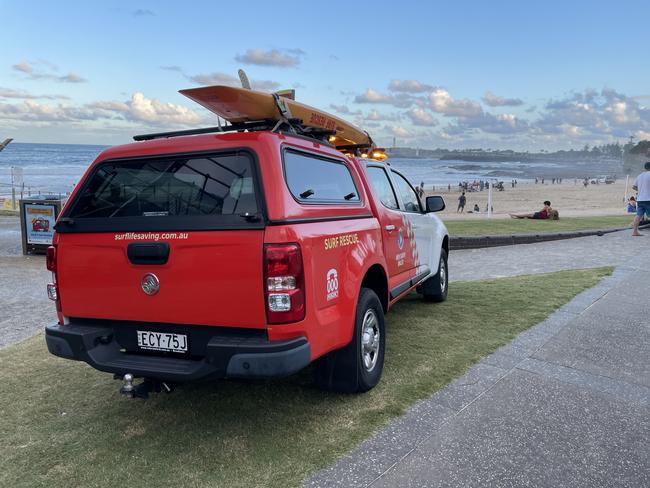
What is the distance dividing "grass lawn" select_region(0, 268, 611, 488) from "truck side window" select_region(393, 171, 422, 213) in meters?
1.46

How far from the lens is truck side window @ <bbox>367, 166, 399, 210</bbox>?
504 centimetres

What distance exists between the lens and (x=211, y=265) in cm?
309

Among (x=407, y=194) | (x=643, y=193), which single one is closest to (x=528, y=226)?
(x=643, y=193)

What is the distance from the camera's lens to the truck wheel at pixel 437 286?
22.5ft

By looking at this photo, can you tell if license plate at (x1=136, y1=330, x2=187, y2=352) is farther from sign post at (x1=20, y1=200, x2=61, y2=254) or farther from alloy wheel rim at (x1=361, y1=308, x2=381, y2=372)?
sign post at (x1=20, y1=200, x2=61, y2=254)

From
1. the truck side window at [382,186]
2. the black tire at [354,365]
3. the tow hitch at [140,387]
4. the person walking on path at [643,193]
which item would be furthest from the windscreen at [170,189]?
the person walking on path at [643,193]

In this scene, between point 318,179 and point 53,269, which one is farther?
point 318,179

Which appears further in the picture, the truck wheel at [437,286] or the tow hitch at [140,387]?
the truck wheel at [437,286]

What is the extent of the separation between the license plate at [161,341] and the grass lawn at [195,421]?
59 centimetres

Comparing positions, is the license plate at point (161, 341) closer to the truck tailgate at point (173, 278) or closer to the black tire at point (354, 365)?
the truck tailgate at point (173, 278)

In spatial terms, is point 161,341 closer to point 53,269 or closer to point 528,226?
point 53,269

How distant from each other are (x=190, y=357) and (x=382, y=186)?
8.97 ft

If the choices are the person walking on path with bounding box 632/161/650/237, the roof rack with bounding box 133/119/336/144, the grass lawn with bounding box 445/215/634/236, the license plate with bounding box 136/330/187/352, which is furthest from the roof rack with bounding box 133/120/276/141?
the person walking on path with bounding box 632/161/650/237

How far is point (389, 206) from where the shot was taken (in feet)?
17.0
